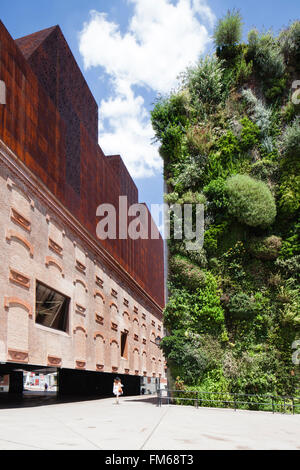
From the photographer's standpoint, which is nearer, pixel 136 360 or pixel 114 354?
pixel 114 354

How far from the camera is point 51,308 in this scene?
23.4m

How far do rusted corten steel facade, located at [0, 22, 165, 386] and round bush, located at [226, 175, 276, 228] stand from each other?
357 inches

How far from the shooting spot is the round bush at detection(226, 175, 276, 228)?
74.0 ft

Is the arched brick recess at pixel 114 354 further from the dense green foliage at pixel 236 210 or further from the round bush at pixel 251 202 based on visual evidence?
the round bush at pixel 251 202

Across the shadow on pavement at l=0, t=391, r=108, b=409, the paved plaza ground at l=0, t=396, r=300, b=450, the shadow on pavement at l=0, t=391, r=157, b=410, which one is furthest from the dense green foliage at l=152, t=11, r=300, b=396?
the paved plaza ground at l=0, t=396, r=300, b=450

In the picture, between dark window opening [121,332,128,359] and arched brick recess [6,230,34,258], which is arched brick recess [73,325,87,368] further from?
dark window opening [121,332,128,359]

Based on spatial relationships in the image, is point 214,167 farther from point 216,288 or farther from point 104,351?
point 104,351

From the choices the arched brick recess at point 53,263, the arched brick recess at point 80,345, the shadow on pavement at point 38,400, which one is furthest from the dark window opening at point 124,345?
the arched brick recess at point 53,263

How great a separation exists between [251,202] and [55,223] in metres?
10.1

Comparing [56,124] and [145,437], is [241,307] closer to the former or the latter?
[145,437]

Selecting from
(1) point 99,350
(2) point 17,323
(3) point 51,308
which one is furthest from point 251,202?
(1) point 99,350

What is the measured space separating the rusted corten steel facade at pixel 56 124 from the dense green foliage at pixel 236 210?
227 inches

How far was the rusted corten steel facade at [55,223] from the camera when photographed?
19203 millimetres

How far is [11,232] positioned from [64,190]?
7.45 meters
